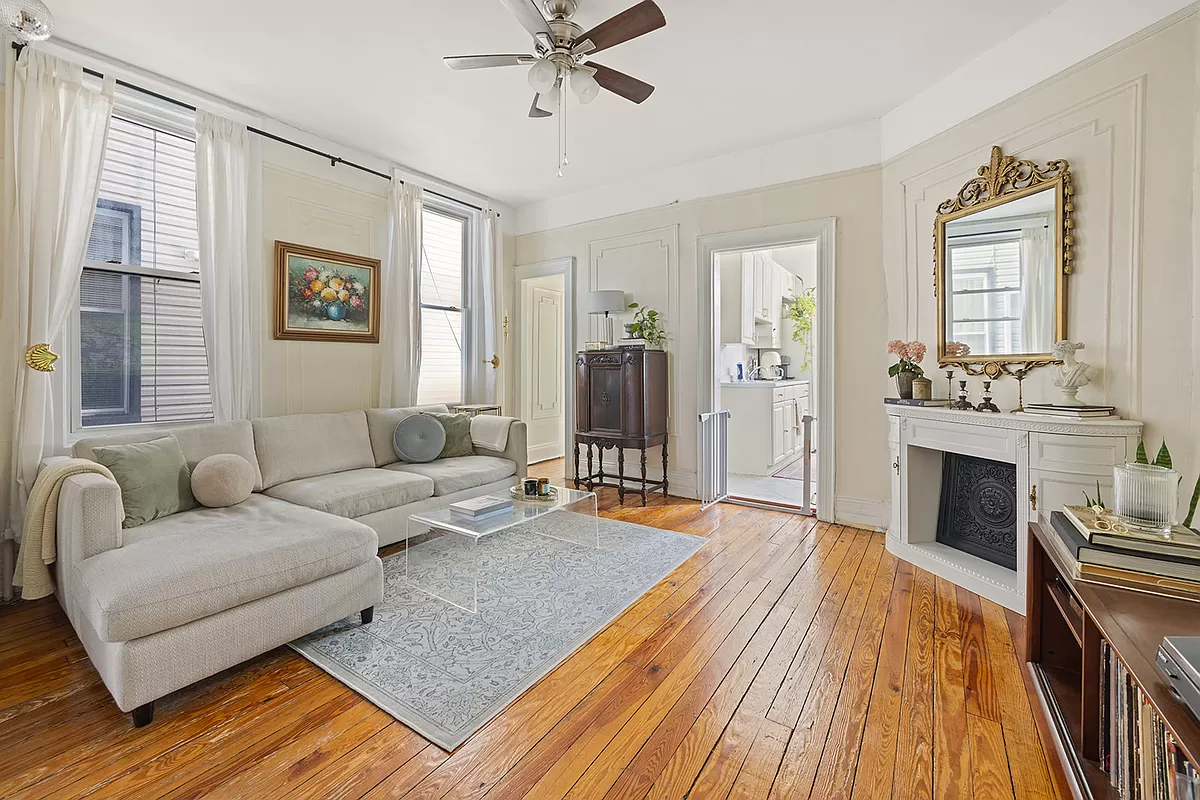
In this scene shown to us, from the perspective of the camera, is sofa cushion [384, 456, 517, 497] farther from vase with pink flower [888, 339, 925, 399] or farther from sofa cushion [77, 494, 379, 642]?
vase with pink flower [888, 339, 925, 399]

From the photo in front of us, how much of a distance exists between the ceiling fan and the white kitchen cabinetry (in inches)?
141

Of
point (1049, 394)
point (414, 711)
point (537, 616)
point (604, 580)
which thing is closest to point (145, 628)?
point (414, 711)

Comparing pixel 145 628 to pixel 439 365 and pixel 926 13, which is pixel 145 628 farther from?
pixel 926 13

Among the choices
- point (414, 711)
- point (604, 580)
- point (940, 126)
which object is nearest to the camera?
point (414, 711)

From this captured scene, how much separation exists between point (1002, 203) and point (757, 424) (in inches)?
122

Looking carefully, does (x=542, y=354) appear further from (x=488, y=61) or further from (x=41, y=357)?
(x=41, y=357)

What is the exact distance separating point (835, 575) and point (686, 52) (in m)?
3.02

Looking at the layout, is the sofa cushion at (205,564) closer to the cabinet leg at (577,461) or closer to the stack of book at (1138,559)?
the stack of book at (1138,559)

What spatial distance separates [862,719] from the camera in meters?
1.75

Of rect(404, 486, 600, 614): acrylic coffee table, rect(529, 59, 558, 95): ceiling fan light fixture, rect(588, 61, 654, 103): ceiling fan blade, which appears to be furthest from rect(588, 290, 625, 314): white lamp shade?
rect(529, 59, 558, 95): ceiling fan light fixture

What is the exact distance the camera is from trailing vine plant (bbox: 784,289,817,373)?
768 cm

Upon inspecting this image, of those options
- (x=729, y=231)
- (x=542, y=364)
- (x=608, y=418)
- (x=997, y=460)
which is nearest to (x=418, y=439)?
(x=608, y=418)

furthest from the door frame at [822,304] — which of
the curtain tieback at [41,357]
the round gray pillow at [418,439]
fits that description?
the curtain tieback at [41,357]

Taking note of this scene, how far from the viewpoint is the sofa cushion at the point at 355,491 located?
117 inches
